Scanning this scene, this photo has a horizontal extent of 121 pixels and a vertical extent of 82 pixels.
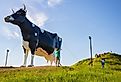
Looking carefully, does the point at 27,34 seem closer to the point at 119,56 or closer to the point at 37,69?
the point at 37,69

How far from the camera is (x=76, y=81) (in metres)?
21.1

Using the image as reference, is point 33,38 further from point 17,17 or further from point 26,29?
point 17,17

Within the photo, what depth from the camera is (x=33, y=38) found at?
3409 centimetres

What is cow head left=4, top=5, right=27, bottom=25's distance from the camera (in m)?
33.4

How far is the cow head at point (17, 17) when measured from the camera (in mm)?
33406

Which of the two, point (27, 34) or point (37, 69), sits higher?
point (27, 34)

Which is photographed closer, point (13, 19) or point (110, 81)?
point (110, 81)

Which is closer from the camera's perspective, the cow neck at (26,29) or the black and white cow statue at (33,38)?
the black and white cow statue at (33,38)

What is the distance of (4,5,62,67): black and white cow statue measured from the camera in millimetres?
33406

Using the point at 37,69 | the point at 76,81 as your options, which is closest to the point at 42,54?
the point at 37,69

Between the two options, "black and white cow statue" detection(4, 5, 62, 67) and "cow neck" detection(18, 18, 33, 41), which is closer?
"black and white cow statue" detection(4, 5, 62, 67)

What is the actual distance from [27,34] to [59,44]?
5133 mm

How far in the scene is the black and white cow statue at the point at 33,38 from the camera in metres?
33.4

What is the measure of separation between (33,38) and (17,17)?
2.73m
